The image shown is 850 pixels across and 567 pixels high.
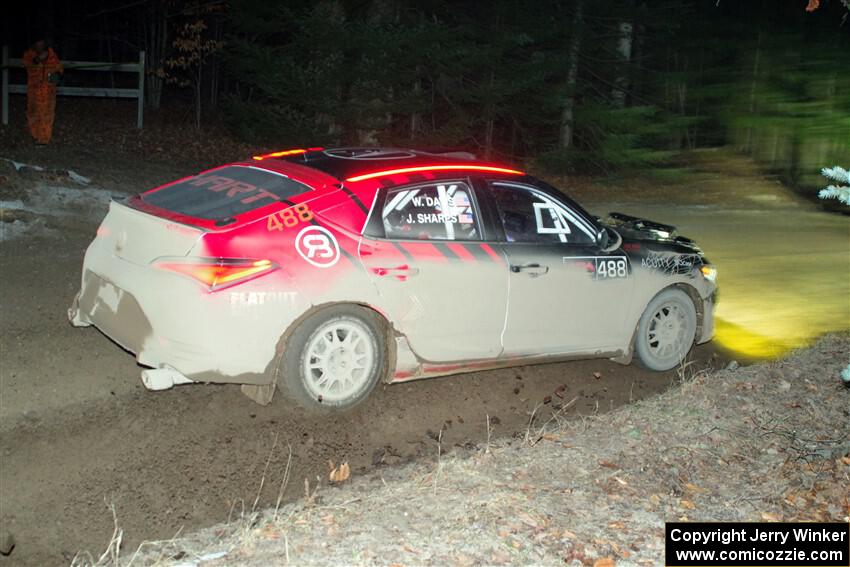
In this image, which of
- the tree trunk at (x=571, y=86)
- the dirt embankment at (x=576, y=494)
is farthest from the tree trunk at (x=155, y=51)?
the dirt embankment at (x=576, y=494)

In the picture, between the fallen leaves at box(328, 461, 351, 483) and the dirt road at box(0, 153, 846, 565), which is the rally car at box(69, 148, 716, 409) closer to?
the dirt road at box(0, 153, 846, 565)

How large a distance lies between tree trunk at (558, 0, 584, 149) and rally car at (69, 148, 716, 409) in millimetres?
17851

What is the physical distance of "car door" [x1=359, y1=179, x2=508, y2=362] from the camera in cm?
636

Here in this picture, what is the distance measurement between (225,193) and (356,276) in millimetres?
1136

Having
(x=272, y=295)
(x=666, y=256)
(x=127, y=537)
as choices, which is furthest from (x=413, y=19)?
(x=127, y=537)

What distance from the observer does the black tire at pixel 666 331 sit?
7.78 metres

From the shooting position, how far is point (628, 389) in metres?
7.62

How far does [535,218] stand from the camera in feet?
23.3

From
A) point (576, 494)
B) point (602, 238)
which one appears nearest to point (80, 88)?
point (602, 238)

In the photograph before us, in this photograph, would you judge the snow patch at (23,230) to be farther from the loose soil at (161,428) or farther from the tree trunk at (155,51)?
the tree trunk at (155,51)

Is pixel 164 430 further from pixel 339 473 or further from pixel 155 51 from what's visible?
pixel 155 51

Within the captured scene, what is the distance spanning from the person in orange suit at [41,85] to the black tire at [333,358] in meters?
13.6

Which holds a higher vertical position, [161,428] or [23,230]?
[23,230]

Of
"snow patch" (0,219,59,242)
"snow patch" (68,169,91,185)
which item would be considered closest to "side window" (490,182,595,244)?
"snow patch" (0,219,59,242)
